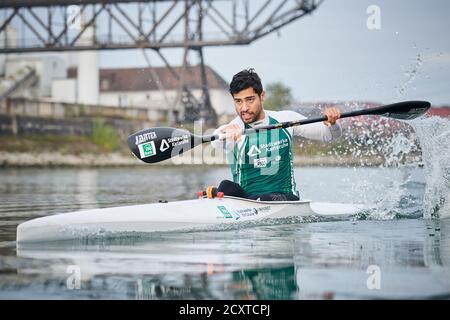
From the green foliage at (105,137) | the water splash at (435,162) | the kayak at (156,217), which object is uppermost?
the green foliage at (105,137)

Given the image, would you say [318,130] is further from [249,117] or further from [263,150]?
[249,117]

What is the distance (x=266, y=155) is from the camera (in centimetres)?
1005

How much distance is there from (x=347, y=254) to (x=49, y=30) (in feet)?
106

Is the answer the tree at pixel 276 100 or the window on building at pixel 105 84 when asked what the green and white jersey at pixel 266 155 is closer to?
the tree at pixel 276 100

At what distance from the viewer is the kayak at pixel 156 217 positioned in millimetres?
8523

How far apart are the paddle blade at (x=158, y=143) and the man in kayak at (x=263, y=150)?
0.56 meters

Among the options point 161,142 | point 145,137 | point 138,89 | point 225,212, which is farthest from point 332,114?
point 138,89

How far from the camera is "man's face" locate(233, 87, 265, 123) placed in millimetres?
9641

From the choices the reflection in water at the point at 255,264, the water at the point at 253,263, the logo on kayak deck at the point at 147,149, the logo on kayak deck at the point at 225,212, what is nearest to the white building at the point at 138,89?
the logo on kayak deck at the point at 147,149

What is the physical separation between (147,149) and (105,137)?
109 ft

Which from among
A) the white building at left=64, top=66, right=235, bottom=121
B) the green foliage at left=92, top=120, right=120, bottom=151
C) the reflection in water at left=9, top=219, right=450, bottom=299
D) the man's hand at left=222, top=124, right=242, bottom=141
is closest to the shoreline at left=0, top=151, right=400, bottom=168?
the green foliage at left=92, top=120, right=120, bottom=151

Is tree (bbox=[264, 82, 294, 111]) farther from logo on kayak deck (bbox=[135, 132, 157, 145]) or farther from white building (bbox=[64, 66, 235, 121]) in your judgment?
white building (bbox=[64, 66, 235, 121])
